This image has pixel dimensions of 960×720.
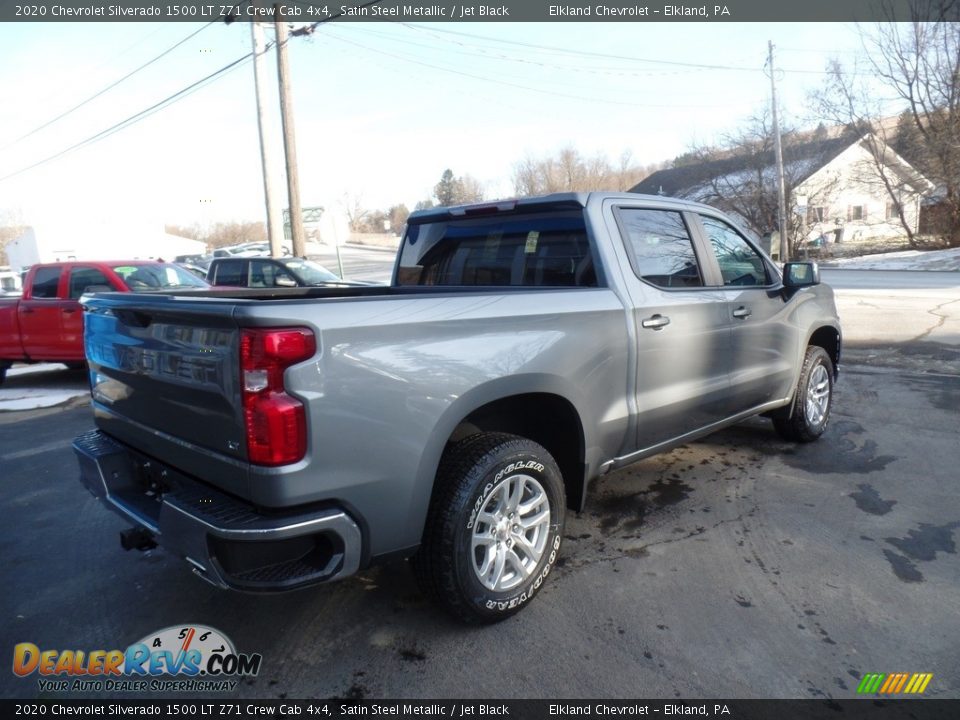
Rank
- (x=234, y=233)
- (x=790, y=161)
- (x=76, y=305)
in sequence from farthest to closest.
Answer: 1. (x=234, y=233)
2. (x=790, y=161)
3. (x=76, y=305)

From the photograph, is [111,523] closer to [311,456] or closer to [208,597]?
[208,597]

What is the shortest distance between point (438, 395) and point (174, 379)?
1011mm

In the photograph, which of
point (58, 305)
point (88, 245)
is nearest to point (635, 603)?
point (58, 305)

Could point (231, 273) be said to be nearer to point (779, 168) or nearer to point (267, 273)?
point (267, 273)

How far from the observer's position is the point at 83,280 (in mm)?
8977

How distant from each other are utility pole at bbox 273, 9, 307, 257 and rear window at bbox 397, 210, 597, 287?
11530mm

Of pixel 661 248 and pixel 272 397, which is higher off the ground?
pixel 661 248

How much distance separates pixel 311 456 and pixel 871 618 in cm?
249

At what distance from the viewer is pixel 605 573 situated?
3350 mm

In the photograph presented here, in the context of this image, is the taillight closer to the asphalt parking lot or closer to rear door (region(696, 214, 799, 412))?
the asphalt parking lot

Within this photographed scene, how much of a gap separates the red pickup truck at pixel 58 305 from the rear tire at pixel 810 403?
748cm

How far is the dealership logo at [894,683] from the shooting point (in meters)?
2.43

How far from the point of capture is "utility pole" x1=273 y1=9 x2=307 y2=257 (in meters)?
14.5

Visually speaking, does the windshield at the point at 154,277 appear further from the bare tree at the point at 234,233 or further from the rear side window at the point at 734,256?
the bare tree at the point at 234,233
